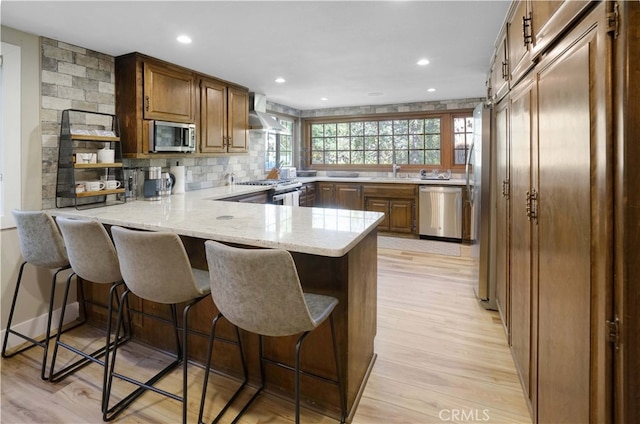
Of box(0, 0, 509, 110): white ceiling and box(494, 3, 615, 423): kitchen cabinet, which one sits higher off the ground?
box(0, 0, 509, 110): white ceiling

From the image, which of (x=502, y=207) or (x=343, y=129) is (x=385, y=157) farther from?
(x=502, y=207)

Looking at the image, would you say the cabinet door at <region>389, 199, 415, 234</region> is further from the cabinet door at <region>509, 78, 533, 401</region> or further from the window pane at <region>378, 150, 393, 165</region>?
the cabinet door at <region>509, 78, 533, 401</region>

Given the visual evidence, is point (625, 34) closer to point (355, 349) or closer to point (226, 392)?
point (355, 349)

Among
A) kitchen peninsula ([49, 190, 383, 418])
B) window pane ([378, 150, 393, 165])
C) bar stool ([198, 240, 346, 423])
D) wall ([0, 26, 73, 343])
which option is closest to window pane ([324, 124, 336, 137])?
window pane ([378, 150, 393, 165])

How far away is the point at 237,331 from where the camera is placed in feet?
6.35

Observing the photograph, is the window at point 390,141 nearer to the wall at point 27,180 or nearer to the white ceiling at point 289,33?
the white ceiling at point 289,33

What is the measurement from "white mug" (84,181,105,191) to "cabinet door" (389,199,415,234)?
13.1ft

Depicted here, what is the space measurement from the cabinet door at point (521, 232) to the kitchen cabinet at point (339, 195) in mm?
3734

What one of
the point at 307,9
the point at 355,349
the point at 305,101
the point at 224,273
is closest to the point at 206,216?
the point at 224,273

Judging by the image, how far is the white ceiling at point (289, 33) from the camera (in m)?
2.18

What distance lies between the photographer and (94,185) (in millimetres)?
2756

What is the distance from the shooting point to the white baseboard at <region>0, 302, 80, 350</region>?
2418 millimetres

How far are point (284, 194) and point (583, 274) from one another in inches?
152

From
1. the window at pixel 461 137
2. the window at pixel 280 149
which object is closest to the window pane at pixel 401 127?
the window at pixel 461 137
